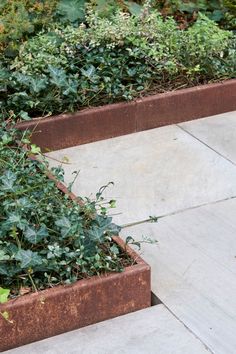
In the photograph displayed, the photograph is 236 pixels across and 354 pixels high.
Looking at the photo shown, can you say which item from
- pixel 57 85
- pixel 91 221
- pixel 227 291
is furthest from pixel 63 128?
pixel 227 291

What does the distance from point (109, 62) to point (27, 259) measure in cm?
249

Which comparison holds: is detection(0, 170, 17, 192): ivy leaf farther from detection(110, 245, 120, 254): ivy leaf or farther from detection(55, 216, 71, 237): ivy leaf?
detection(110, 245, 120, 254): ivy leaf

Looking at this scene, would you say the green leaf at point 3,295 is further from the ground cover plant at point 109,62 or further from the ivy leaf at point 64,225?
the ground cover plant at point 109,62

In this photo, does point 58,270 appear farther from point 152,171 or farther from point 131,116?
point 131,116

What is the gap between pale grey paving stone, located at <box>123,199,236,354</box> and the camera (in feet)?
13.3

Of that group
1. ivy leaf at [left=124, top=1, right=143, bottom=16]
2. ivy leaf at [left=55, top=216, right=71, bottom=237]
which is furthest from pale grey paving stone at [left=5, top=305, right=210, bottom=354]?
ivy leaf at [left=124, top=1, right=143, bottom=16]

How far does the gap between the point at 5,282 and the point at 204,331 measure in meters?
0.96

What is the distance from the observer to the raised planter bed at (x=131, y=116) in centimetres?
580

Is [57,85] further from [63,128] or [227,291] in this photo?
[227,291]

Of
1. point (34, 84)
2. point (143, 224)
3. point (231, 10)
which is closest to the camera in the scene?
point (143, 224)

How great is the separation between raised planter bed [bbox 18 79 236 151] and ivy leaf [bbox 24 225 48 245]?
66.3 inches

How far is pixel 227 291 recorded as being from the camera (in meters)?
4.30

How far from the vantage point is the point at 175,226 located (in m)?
4.90

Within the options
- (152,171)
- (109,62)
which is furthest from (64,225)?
(109,62)
